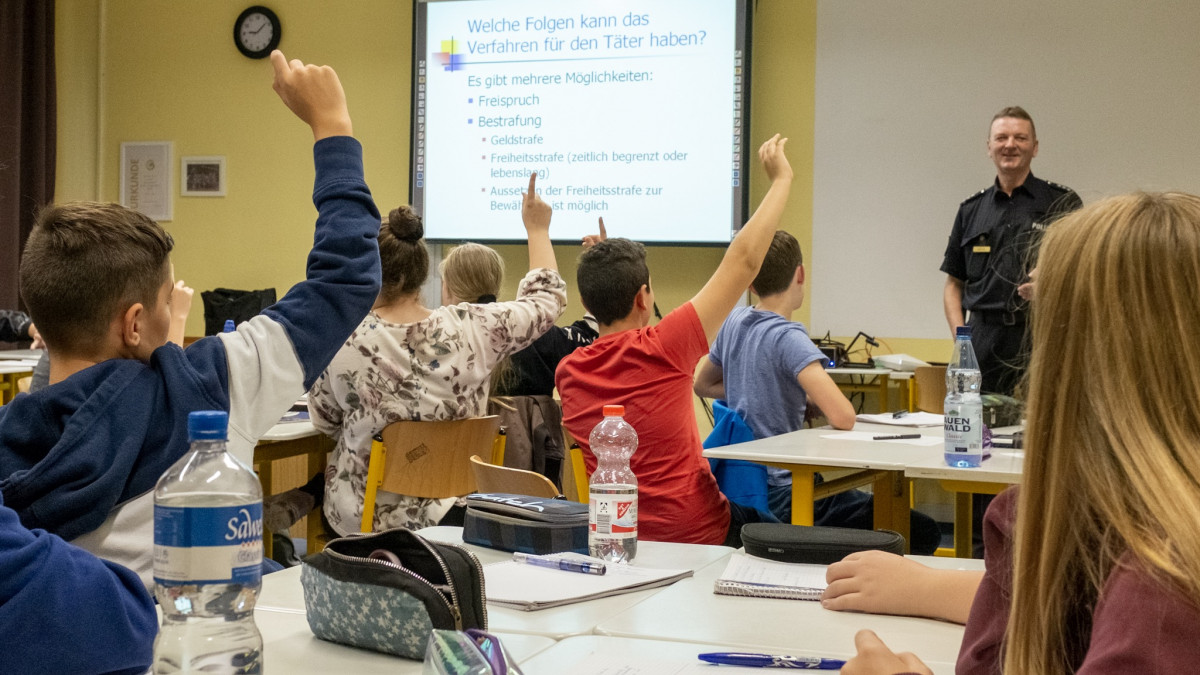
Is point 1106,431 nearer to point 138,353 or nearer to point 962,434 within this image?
point 138,353

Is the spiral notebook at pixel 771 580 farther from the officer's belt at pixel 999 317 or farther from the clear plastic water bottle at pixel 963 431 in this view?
the officer's belt at pixel 999 317

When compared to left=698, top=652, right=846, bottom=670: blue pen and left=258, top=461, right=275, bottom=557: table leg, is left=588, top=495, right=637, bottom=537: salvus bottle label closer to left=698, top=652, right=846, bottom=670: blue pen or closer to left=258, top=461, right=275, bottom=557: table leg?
left=698, top=652, right=846, bottom=670: blue pen

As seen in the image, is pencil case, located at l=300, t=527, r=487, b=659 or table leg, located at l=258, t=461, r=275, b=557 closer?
pencil case, located at l=300, t=527, r=487, b=659

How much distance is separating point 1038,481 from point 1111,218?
227 mm

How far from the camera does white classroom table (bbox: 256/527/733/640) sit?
1349 millimetres

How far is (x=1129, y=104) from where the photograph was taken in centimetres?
551

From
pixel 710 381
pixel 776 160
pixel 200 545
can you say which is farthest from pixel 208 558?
pixel 710 381

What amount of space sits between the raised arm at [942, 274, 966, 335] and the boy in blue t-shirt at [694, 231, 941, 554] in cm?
156

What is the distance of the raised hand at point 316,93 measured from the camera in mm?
1689

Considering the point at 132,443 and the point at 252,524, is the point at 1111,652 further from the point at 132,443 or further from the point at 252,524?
the point at 132,443

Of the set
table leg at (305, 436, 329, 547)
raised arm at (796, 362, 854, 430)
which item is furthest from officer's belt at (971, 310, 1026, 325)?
table leg at (305, 436, 329, 547)

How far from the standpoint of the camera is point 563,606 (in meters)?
1.45

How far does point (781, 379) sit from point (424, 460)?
3.55 feet

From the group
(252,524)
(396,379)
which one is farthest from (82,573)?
(396,379)
